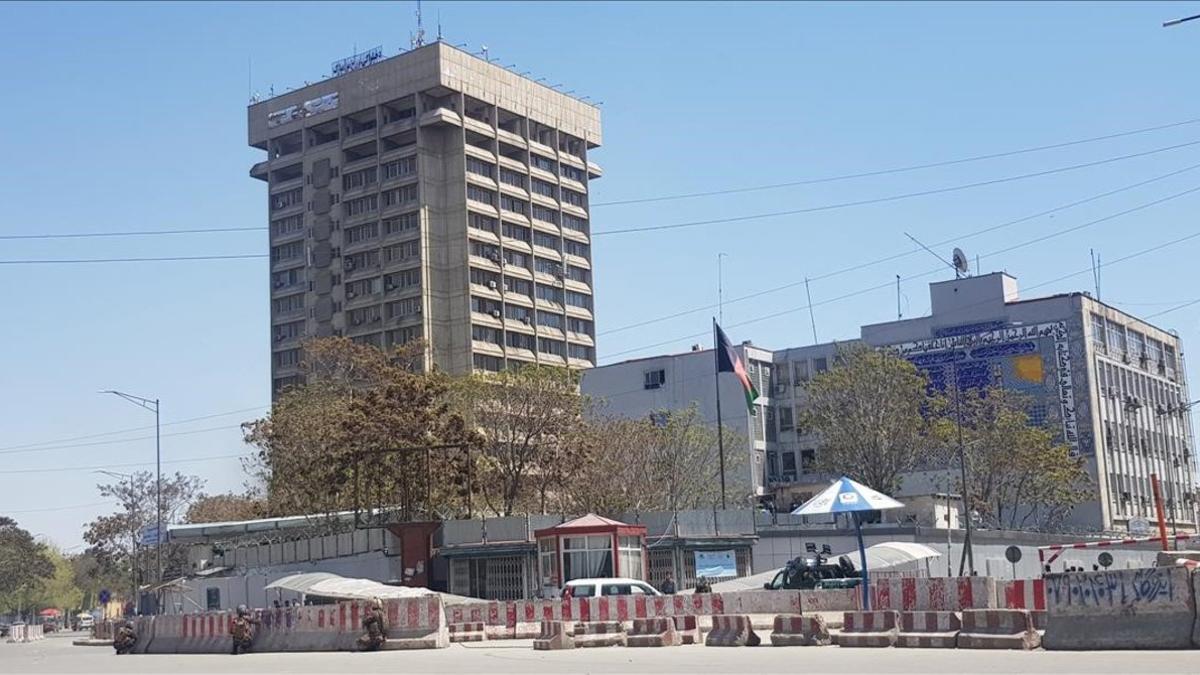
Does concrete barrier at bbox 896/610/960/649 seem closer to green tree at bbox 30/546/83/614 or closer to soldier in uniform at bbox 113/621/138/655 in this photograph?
soldier in uniform at bbox 113/621/138/655

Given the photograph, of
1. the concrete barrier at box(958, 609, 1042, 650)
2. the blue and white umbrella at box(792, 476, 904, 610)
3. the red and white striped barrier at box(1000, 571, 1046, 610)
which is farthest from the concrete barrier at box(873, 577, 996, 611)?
the concrete barrier at box(958, 609, 1042, 650)

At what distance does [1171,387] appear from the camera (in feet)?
336

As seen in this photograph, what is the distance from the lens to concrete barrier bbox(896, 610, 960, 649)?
23203mm

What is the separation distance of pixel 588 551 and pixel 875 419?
3378 cm

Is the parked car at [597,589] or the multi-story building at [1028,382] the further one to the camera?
the multi-story building at [1028,382]

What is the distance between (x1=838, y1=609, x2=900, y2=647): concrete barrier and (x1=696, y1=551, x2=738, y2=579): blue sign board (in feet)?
74.9

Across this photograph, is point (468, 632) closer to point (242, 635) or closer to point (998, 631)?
point (242, 635)

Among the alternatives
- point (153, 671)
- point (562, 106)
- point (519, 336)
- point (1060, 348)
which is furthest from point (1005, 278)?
point (153, 671)

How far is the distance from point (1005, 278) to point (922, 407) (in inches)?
513

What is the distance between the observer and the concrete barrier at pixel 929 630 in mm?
23203

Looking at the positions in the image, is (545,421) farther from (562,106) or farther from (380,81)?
(562,106)

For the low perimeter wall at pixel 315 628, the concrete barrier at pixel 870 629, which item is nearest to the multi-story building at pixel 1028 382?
the low perimeter wall at pixel 315 628

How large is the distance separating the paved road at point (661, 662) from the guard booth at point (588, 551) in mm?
7787

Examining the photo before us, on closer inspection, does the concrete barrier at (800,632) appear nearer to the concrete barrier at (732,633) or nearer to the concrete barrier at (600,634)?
the concrete barrier at (732,633)
